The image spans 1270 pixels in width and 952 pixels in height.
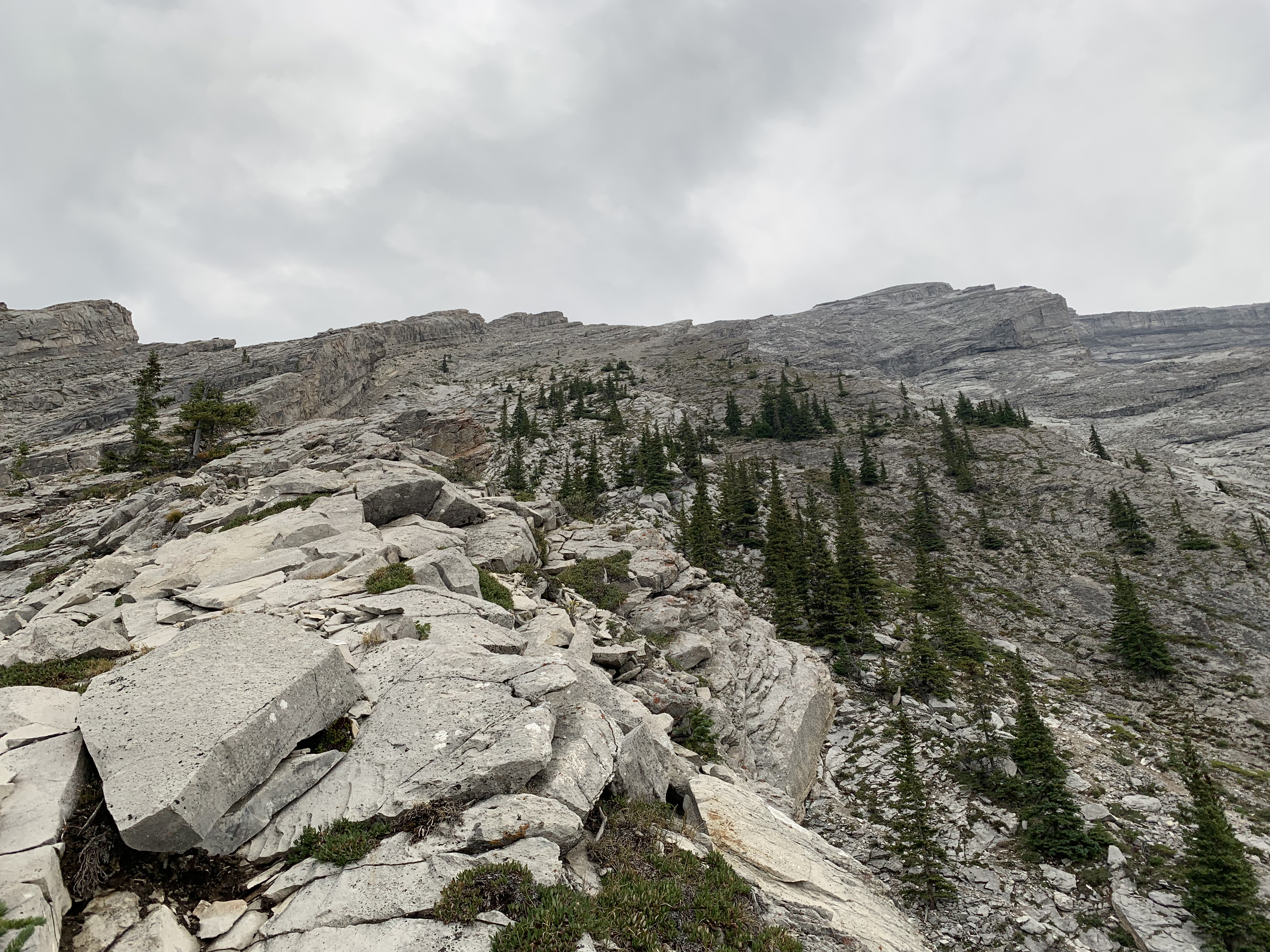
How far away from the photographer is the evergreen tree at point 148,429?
5119 centimetres

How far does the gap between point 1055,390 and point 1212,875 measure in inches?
5336

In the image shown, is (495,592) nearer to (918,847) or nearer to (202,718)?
(202,718)

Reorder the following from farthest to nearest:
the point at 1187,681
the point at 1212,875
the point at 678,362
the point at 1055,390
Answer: the point at 678,362 < the point at 1055,390 < the point at 1187,681 < the point at 1212,875

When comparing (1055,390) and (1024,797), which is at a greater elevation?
(1055,390)

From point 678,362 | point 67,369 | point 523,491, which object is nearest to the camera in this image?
point 523,491

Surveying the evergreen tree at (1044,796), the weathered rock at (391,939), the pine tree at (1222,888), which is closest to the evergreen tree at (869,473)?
the evergreen tree at (1044,796)

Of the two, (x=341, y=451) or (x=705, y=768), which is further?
(x=341, y=451)

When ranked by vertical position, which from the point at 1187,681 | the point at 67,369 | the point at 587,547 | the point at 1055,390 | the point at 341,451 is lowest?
the point at 1187,681

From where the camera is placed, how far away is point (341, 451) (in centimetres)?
4772

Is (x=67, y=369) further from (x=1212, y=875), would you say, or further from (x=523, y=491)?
(x=1212, y=875)

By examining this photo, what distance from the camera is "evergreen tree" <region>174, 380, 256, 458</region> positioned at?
172 feet

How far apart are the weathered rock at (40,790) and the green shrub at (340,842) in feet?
9.73

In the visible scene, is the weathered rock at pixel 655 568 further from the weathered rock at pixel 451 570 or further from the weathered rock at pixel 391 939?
the weathered rock at pixel 391 939

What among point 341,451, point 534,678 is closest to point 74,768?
point 534,678
